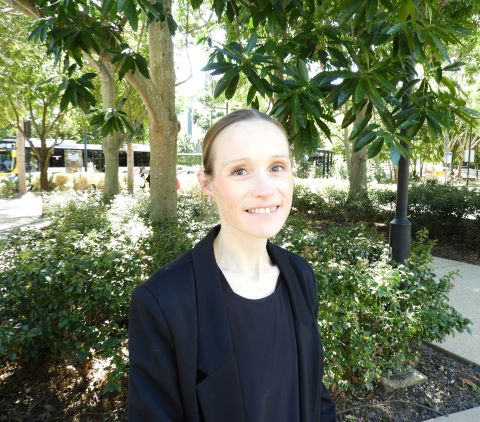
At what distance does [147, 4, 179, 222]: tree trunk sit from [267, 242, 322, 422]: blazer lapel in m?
4.87

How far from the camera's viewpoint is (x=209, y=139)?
1396 mm

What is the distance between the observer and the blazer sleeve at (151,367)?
45.7 inches

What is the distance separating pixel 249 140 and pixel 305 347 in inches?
27.5

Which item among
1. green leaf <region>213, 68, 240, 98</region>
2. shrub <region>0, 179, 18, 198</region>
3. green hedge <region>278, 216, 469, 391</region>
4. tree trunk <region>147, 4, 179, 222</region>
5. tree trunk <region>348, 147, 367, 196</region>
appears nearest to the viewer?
green leaf <region>213, 68, 240, 98</region>

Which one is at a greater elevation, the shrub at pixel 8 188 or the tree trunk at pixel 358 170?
the tree trunk at pixel 358 170

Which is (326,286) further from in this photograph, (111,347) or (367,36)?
(367,36)

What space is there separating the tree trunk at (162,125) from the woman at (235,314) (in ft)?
16.0

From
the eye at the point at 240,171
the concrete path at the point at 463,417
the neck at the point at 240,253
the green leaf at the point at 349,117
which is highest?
the green leaf at the point at 349,117

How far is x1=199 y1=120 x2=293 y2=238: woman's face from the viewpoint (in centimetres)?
129

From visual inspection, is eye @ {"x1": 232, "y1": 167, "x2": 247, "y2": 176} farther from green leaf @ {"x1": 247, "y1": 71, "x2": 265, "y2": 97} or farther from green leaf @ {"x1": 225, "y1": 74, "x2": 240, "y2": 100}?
green leaf @ {"x1": 225, "y1": 74, "x2": 240, "y2": 100}

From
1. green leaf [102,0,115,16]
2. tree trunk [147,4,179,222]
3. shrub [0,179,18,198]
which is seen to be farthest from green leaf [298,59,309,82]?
shrub [0,179,18,198]

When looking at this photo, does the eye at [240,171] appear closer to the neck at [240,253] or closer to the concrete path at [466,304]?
the neck at [240,253]

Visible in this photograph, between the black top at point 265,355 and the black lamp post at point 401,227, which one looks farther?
the black lamp post at point 401,227

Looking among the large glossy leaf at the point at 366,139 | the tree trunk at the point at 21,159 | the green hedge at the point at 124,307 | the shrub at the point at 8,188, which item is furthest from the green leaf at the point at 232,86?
the shrub at the point at 8,188
